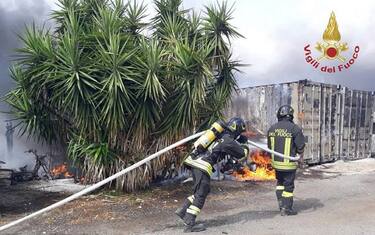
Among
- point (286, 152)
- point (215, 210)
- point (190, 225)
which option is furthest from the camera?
point (215, 210)

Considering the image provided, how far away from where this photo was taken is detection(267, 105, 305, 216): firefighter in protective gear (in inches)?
255

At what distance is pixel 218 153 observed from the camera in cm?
574

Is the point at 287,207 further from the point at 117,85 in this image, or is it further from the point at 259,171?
the point at 259,171

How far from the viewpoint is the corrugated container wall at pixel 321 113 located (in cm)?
1265

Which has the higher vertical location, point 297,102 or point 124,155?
point 297,102

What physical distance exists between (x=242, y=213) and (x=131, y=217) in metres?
1.75

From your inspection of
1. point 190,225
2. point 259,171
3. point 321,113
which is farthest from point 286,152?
point 321,113

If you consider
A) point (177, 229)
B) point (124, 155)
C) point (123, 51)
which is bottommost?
point (177, 229)

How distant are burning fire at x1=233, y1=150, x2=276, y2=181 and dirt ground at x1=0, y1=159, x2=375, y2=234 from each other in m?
0.62

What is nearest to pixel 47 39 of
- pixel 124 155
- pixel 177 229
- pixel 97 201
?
pixel 124 155

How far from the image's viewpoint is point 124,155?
782cm

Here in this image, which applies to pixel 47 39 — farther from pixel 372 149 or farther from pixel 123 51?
pixel 372 149

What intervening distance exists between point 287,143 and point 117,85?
293 cm

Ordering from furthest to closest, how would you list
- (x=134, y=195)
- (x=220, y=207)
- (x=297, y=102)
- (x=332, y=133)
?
(x=332, y=133), (x=297, y=102), (x=134, y=195), (x=220, y=207)
